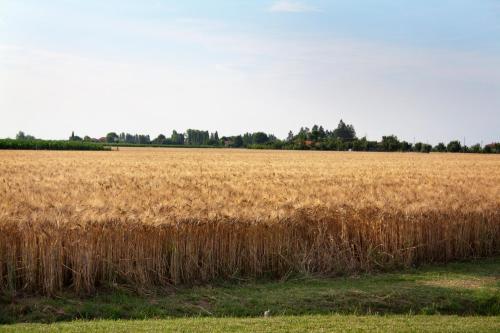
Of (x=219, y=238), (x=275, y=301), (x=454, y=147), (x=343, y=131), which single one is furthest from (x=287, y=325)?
(x=343, y=131)

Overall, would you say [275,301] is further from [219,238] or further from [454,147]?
[454,147]

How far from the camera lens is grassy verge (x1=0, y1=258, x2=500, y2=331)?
399 inches

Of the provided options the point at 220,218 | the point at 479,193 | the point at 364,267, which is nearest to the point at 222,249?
the point at 220,218

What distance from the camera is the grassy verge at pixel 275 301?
10.1 metres

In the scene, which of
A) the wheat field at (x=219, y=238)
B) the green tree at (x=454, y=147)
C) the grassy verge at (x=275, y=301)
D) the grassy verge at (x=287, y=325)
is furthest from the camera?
the green tree at (x=454, y=147)

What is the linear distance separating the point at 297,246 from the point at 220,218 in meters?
1.91

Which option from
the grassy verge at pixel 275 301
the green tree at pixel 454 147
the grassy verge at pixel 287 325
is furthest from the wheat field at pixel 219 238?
the green tree at pixel 454 147

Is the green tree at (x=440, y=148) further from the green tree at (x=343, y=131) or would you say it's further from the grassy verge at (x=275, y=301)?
the grassy verge at (x=275, y=301)

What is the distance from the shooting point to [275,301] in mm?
10695

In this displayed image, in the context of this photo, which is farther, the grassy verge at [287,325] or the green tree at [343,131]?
the green tree at [343,131]

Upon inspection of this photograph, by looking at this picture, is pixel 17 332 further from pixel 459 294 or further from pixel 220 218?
pixel 459 294

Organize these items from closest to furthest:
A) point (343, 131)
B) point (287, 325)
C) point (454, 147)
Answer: point (287, 325) → point (454, 147) → point (343, 131)

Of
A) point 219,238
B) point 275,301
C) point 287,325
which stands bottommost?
point 275,301

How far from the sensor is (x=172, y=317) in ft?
32.7
